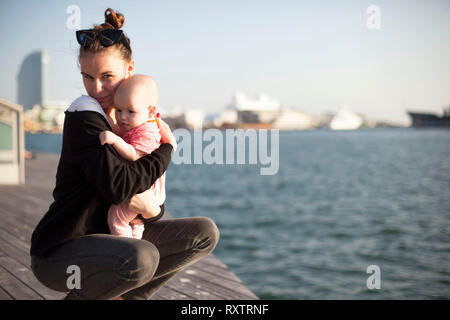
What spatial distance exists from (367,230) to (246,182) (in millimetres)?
15171

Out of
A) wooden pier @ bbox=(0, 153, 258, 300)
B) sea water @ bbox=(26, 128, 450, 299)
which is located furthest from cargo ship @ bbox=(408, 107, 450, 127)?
wooden pier @ bbox=(0, 153, 258, 300)

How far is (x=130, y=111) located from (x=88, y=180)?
0.29 metres

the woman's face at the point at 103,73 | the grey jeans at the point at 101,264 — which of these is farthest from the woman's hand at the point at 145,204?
the woman's face at the point at 103,73

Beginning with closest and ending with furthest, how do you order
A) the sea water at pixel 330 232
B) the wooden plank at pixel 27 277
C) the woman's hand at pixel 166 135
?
the woman's hand at pixel 166 135 → the wooden plank at pixel 27 277 → the sea water at pixel 330 232

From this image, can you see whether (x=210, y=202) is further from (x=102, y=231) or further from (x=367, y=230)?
(x=102, y=231)

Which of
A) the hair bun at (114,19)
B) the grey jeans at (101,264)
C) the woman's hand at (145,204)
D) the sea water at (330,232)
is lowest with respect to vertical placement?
the sea water at (330,232)

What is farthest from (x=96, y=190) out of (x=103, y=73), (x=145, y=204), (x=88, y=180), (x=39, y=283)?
(x=39, y=283)

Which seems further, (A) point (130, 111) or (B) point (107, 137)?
(A) point (130, 111)

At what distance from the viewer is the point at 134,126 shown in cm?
170

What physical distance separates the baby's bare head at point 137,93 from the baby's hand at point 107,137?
151 millimetres

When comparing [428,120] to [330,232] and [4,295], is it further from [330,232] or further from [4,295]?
[4,295]

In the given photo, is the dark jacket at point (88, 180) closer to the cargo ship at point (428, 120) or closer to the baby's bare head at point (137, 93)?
the baby's bare head at point (137, 93)

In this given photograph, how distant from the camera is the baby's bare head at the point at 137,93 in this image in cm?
164
